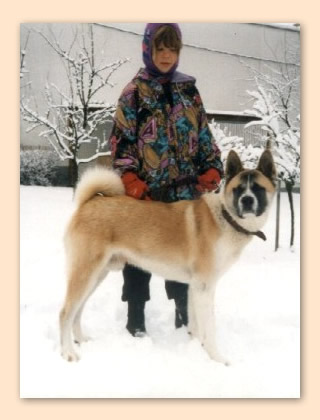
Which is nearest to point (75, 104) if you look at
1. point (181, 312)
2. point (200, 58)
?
point (200, 58)

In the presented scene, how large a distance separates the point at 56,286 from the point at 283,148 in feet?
5.19

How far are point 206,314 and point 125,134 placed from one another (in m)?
1.09

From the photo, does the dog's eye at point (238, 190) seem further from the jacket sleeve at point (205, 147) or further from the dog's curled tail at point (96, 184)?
the dog's curled tail at point (96, 184)

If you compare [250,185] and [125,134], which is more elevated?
[125,134]

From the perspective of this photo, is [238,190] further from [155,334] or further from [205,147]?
[155,334]

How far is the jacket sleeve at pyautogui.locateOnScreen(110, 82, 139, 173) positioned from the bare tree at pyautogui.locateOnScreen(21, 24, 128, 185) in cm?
19

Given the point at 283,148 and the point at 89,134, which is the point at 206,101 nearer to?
the point at 283,148

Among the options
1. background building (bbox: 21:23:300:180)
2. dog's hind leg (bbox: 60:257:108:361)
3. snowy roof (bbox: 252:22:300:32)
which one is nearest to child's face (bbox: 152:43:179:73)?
background building (bbox: 21:23:300:180)

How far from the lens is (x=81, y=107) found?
307 centimetres

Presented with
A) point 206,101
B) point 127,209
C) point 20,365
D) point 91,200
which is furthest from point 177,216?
point 20,365

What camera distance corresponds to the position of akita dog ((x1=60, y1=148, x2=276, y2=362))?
265 centimetres

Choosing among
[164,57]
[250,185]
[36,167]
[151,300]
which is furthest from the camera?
[151,300]

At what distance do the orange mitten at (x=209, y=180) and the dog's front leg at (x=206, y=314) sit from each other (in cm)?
58

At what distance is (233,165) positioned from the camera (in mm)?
2588
